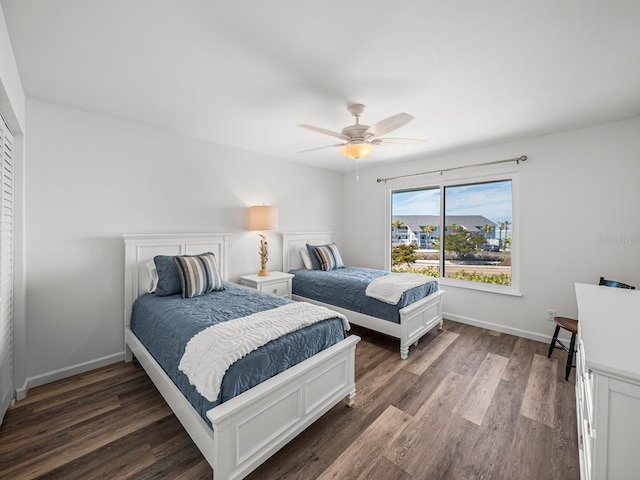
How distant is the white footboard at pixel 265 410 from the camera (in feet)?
4.49

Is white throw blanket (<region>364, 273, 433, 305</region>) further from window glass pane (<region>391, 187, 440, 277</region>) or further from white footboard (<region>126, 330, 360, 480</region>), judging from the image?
window glass pane (<region>391, 187, 440, 277</region>)

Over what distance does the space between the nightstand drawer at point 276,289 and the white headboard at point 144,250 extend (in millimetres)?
859

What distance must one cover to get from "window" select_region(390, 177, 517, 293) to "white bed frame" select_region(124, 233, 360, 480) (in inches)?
104

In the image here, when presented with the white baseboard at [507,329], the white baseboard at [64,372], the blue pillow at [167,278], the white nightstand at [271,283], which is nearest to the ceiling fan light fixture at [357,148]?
the white nightstand at [271,283]

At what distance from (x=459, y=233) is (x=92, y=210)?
446 centimetres

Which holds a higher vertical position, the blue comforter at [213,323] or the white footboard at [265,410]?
the blue comforter at [213,323]

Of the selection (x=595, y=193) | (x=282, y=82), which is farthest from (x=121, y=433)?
(x=595, y=193)

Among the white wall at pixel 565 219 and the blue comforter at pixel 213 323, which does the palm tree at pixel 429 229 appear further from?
the blue comforter at pixel 213 323

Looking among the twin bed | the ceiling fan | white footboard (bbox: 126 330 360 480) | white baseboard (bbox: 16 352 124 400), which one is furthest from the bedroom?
white footboard (bbox: 126 330 360 480)

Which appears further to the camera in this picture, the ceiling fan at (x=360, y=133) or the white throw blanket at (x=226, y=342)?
the ceiling fan at (x=360, y=133)

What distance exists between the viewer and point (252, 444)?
1.49m

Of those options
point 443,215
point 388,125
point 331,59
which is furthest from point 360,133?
point 443,215

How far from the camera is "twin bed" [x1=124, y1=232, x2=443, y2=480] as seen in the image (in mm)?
1438

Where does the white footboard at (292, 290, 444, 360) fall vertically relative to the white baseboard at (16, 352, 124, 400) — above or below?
above
